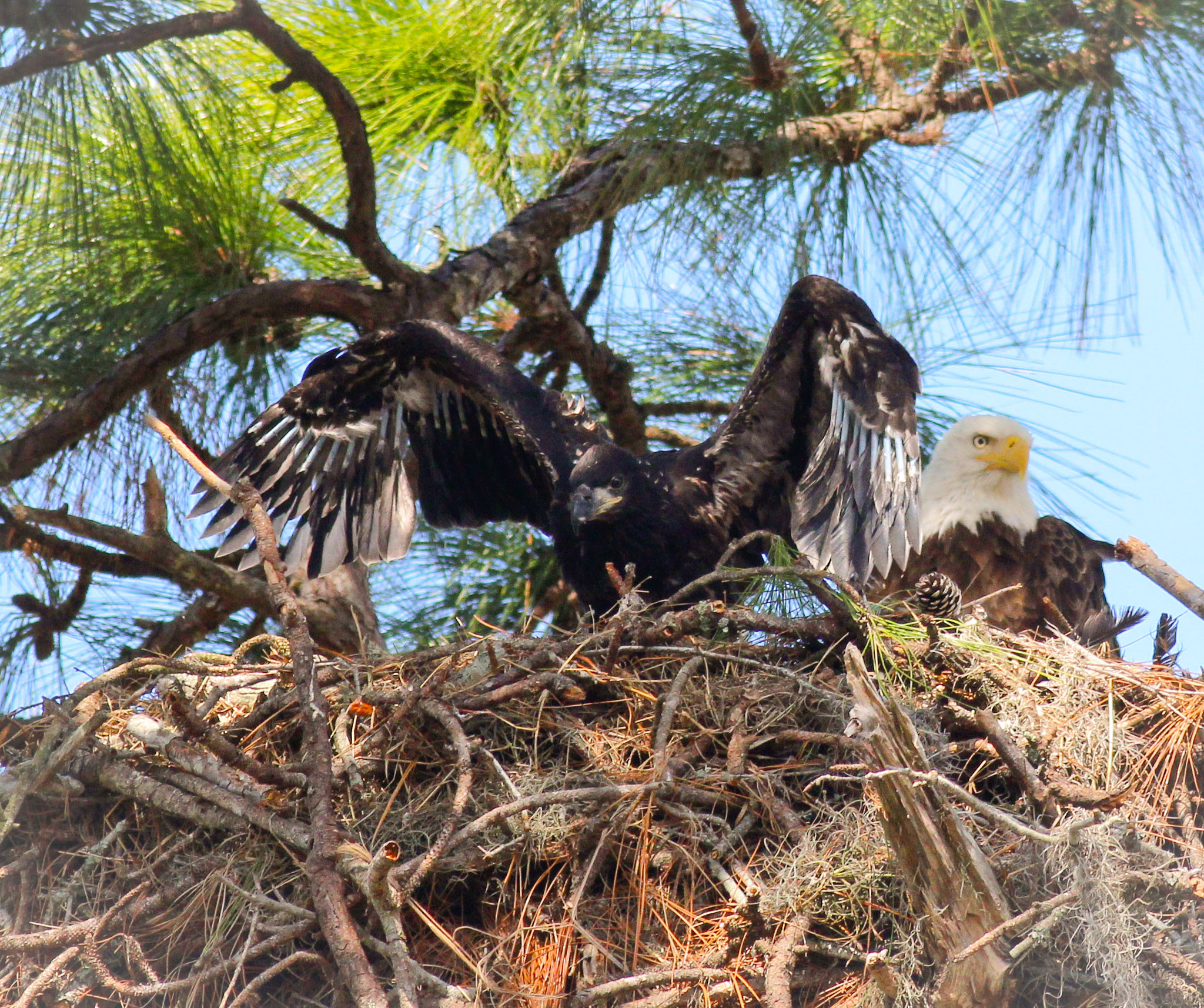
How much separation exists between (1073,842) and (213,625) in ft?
9.57

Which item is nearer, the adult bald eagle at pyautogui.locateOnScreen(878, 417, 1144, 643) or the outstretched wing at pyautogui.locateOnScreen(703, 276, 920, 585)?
the outstretched wing at pyautogui.locateOnScreen(703, 276, 920, 585)

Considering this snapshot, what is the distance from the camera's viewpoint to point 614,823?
119 inches

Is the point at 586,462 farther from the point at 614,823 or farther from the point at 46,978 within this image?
the point at 46,978

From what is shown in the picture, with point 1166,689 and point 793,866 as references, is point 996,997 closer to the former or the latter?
point 793,866

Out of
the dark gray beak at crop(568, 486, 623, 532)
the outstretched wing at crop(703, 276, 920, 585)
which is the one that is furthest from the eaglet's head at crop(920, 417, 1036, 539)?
the dark gray beak at crop(568, 486, 623, 532)

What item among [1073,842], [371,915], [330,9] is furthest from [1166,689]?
[330,9]

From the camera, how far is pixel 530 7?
4.01 metres

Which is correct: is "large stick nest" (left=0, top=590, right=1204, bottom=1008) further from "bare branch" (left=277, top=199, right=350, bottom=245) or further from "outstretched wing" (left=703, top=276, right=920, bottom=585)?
"bare branch" (left=277, top=199, right=350, bottom=245)

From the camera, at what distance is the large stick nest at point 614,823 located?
2795mm

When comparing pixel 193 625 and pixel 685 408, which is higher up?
pixel 685 408

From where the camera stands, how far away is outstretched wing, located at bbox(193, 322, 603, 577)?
4.46 meters

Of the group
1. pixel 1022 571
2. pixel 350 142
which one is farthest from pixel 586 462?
pixel 1022 571

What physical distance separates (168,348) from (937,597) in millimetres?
2339

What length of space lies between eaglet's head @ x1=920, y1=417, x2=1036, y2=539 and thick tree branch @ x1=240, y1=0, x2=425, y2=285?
1.86 m
